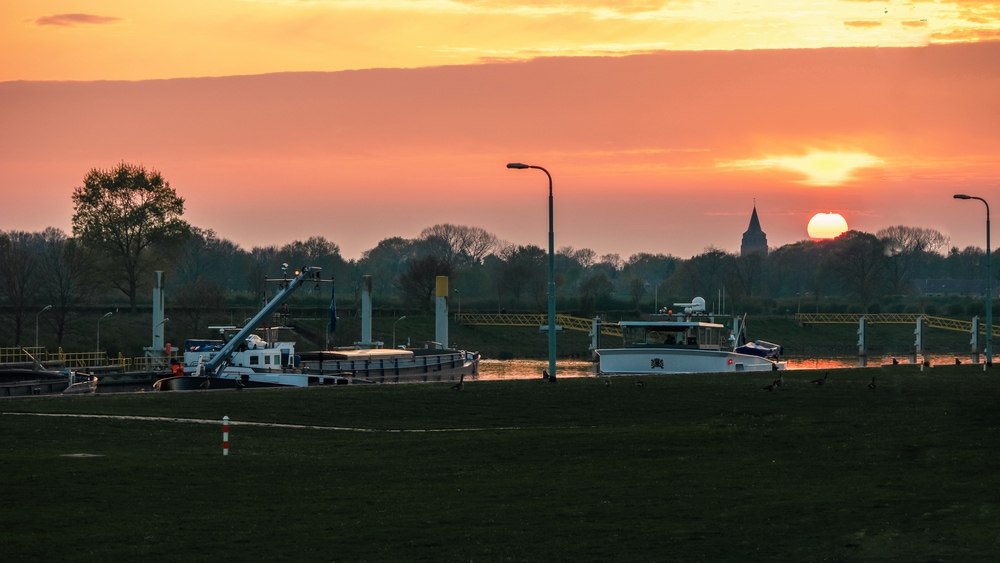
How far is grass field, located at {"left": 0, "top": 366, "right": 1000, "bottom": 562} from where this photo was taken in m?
18.1

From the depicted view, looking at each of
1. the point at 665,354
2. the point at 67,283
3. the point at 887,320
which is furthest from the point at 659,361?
the point at 887,320

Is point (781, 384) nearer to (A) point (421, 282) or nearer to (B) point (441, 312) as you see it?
(B) point (441, 312)

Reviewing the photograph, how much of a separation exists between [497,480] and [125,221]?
96013 mm

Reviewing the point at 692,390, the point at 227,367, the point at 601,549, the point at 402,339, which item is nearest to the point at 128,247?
the point at 402,339

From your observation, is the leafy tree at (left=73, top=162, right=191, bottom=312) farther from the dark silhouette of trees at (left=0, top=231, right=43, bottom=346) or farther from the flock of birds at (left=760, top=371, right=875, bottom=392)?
the flock of birds at (left=760, top=371, right=875, bottom=392)

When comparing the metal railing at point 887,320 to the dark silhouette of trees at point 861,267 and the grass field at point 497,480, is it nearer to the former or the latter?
the dark silhouette of trees at point 861,267

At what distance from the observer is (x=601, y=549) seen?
1794 centimetres

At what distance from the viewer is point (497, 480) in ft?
79.6

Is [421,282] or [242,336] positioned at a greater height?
[421,282]

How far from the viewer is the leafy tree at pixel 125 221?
371 ft

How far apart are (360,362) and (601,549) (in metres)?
59.0

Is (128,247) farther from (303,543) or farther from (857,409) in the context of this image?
(303,543)

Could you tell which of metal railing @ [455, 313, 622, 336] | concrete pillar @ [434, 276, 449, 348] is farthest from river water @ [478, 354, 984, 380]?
metal railing @ [455, 313, 622, 336]

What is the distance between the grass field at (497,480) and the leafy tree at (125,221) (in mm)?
75874
